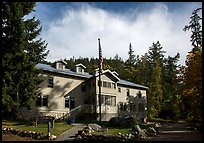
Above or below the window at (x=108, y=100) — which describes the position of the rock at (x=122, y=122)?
below

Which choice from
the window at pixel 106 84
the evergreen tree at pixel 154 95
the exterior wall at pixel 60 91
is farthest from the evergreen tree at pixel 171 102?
the exterior wall at pixel 60 91

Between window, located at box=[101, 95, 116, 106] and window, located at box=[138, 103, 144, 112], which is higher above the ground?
window, located at box=[101, 95, 116, 106]

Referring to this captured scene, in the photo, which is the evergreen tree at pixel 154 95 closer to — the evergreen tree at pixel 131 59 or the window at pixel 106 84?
the window at pixel 106 84

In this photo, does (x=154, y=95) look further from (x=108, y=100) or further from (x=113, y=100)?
(x=108, y=100)

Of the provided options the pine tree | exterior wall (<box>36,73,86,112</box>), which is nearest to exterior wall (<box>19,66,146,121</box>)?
exterior wall (<box>36,73,86,112</box>)

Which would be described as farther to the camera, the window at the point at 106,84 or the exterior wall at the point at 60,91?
the window at the point at 106,84

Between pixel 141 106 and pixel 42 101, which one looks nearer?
pixel 42 101

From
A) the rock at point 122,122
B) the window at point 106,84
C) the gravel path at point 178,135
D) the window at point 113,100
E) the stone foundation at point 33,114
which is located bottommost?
the gravel path at point 178,135

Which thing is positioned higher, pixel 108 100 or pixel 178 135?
pixel 108 100

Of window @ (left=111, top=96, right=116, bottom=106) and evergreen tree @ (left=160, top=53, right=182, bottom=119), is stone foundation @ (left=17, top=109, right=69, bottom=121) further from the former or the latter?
evergreen tree @ (left=160, top=53, right=182, bottom=119)

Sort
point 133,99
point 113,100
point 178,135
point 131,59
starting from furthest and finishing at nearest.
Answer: point 131,59, point 133,99, point 113,100, point 178,135

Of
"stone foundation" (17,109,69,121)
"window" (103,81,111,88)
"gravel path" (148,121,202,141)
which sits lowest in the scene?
"gravel path" (148,121,202,141)

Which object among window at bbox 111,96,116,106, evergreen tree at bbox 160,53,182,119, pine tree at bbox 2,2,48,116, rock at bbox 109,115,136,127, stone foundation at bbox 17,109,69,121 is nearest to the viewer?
pine tree at bbox 2,2,48,116

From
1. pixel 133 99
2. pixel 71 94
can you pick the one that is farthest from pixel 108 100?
pixel 133 99
